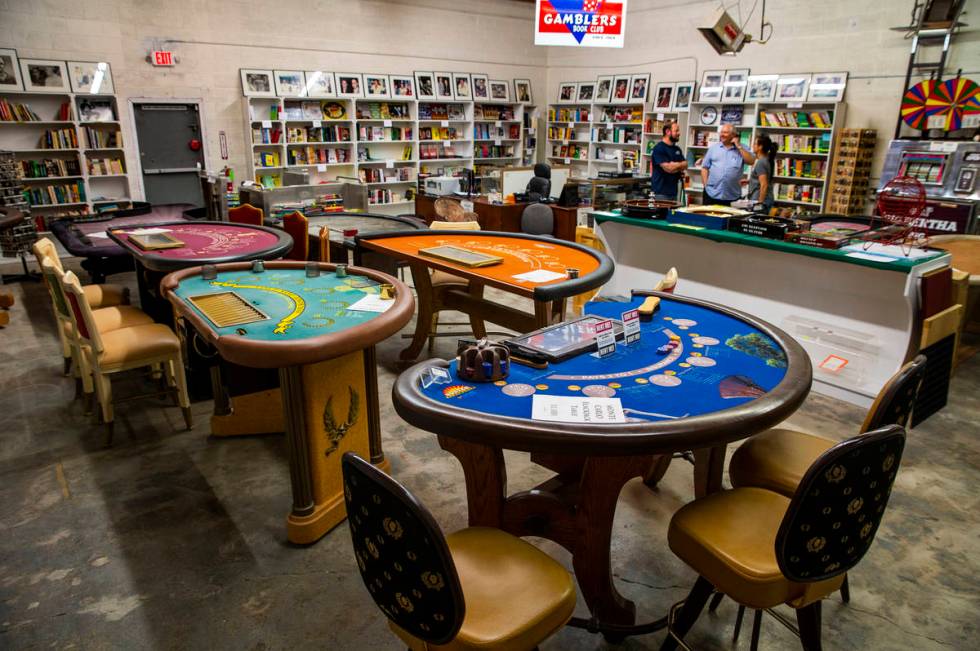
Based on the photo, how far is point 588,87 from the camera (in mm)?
11250

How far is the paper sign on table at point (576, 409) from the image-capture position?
1.78m

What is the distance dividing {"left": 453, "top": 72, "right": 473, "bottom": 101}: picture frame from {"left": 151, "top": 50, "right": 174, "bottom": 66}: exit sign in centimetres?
443

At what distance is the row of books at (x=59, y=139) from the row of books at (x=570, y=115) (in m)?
7.74

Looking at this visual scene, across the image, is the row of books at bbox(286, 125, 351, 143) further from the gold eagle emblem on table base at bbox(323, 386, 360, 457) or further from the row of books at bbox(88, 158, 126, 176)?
the gold eagle emblem on table base at bbox(323, 386, 360, 457)

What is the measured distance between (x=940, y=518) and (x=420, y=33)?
10.1 metres

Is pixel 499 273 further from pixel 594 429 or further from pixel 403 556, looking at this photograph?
pixel 403 556

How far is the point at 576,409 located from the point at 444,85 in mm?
9931

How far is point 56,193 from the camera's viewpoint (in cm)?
780

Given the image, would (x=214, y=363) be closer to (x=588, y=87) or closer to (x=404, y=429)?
(x=404, y=429)

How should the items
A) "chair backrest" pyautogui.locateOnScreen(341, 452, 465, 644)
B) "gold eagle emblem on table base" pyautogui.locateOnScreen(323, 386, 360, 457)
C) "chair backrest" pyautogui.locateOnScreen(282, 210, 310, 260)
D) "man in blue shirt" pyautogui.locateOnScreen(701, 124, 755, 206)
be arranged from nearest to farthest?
"chair backrest" pyautogui.locateOnScreen(341, 452, 465, 644) → "gold eagle emblem on table base" pyautogui.locateOnScreen(323, 386, 360, 457) → "chair backrest" pyautogui.locateOnScreen(282, 210, 310, 260) → "man in blue shirt" pyautogui.locateOnScreen(701, 124, 755, 206)

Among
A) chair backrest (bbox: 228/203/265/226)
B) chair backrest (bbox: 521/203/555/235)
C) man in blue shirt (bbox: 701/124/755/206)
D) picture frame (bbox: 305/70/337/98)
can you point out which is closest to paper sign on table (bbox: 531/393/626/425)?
chair backrest (bbox: 228/203/265/226)

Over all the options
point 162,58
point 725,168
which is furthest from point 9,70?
point 725,168

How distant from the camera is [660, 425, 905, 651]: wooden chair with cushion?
4.96 feet

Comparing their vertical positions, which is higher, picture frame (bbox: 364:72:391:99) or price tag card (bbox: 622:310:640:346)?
picture frame (bbox: 364:72:391:99)
